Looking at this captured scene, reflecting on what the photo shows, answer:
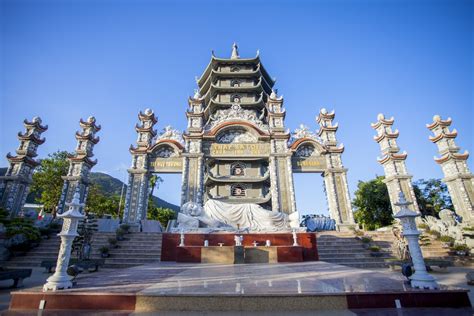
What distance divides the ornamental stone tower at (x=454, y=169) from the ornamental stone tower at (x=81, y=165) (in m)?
28.5

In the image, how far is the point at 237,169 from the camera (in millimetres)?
20891

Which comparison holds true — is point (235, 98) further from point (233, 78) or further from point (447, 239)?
point (447, 239)

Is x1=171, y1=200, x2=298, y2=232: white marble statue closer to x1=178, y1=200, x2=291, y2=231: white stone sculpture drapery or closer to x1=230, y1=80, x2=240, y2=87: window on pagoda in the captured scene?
x1=178, y1=200, x2=291, y2=231: white stone sculpture drapery

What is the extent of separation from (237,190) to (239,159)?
268cm

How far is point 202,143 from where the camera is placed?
20.3 meters

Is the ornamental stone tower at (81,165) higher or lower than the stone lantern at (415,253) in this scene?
higher

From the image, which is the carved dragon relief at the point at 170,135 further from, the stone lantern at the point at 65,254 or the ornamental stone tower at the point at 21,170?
the stone lantern at the point at 65,254

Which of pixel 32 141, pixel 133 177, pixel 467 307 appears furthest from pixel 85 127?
pixel 467 307

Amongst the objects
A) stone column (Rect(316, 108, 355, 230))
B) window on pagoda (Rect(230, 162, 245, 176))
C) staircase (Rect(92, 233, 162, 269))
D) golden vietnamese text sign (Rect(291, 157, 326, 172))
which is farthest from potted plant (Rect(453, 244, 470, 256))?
staircase (Rect(92, 233, 162, 269))

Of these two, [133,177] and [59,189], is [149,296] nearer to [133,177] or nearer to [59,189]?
[133,177]

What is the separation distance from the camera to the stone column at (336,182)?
59.2ft

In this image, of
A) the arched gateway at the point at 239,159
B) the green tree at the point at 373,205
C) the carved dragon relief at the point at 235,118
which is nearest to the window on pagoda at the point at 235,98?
the arched gateway at the point at 239,159

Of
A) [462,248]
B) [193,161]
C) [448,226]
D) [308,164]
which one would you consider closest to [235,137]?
[193,161]

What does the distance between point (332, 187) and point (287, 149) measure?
→ 15.5ft
